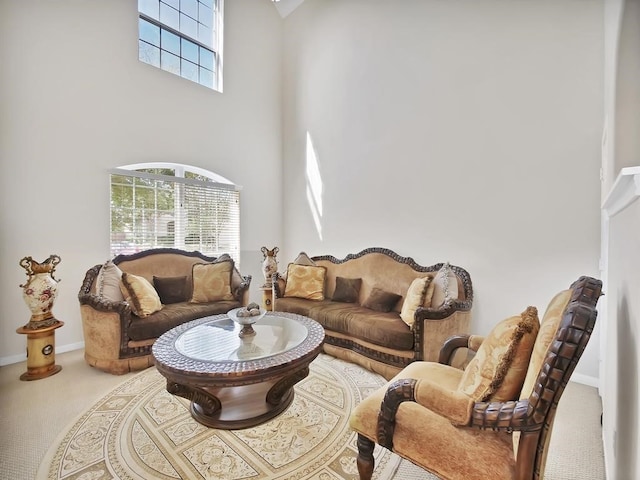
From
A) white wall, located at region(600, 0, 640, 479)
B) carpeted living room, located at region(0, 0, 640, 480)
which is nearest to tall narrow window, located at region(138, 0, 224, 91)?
carpeted living room, located at region(0, 0, 640, 480)

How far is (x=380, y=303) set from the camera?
3.22 meters

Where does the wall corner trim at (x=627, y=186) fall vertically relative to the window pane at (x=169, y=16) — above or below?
below

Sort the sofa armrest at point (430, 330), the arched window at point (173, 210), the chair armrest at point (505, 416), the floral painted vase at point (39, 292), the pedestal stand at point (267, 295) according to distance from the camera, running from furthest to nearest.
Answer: the pedestal stand at point (267, 295) < the arched window at point (173, 210) < the floral painted vase at point (39, 292) < the sofa armrest at point (430, 330) < the chair armrest at point (505, 416)

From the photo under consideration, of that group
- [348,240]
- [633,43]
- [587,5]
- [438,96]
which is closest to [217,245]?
[348,240]

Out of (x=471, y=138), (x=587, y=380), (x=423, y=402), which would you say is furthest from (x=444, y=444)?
(x=471, y=138)

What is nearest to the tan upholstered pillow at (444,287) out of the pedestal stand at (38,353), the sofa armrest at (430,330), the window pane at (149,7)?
the sofa armrest at (430,330)

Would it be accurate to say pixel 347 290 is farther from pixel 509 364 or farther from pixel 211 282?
pixel 509 364

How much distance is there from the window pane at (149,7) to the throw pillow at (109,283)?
3.36 m

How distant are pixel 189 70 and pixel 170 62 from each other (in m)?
0.27

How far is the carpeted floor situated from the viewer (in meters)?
1.64

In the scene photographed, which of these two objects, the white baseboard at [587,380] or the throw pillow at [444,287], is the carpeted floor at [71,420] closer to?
the white baseboard at [587,380]

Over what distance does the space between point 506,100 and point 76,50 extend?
470 centimetres

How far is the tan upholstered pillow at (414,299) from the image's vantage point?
278 centimetres

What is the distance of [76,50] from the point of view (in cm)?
331
